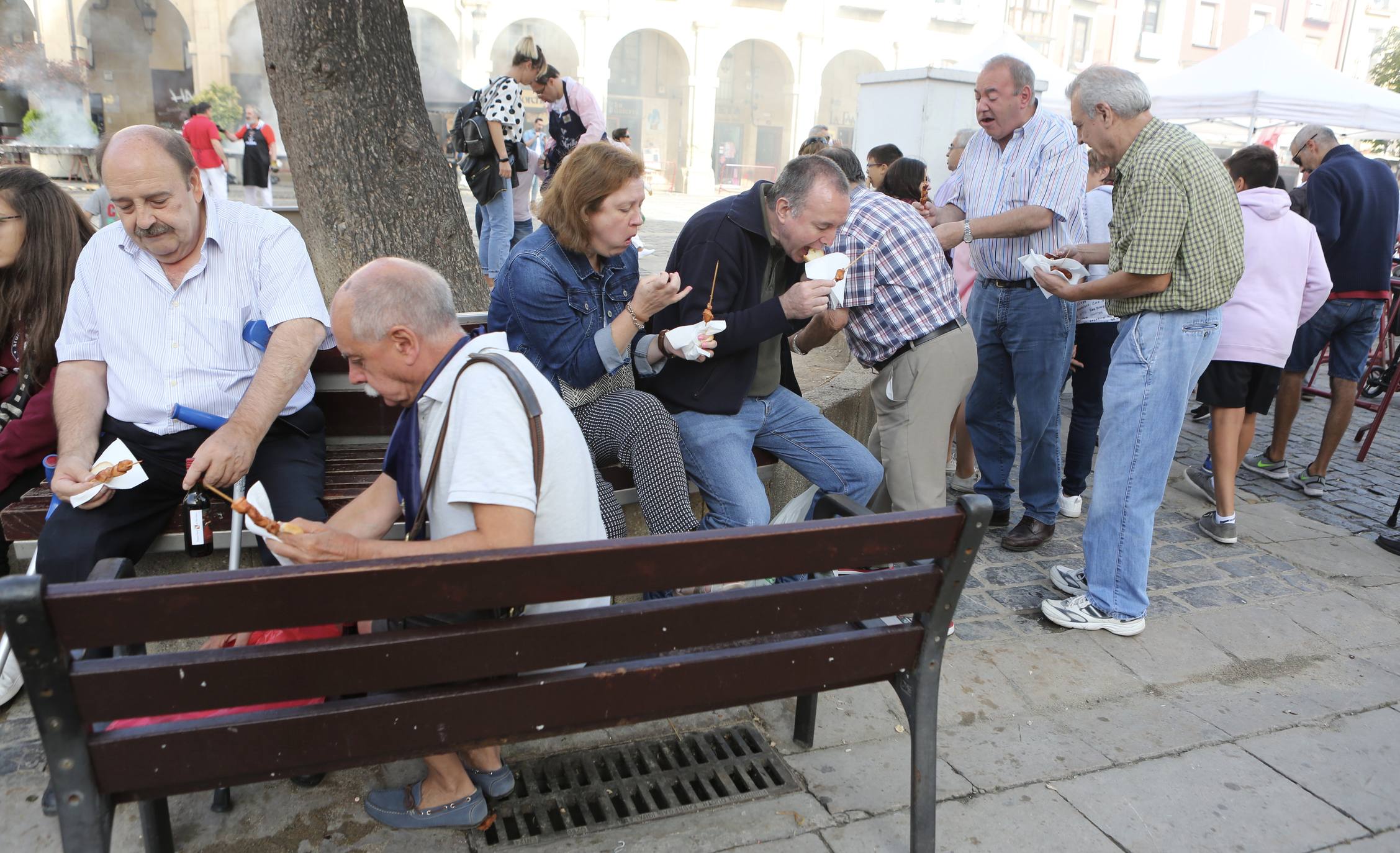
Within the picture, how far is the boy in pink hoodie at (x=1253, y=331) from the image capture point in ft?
15.4

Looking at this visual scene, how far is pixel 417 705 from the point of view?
1.85 metres

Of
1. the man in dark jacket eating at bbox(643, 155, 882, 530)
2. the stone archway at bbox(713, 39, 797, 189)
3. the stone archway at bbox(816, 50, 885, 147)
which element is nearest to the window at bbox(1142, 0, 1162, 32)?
the stone archway at bbox(816, 50, 885, 147)

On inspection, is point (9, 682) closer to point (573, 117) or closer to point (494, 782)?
point (494, 782)

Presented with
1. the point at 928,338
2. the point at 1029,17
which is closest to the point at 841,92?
the point at 1029,17

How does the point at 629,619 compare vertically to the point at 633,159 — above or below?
below

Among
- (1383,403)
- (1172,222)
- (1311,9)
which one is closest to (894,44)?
(1311,9)

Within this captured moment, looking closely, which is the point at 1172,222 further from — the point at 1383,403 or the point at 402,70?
the point at 1383,403

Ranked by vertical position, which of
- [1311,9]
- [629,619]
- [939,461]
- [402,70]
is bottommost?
[939,461]

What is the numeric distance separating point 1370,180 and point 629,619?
19.9 ft

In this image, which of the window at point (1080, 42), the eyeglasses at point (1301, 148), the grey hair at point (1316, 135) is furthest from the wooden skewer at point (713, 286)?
the window at point (1080, 42)

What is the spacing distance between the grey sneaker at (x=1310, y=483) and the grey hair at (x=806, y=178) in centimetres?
411

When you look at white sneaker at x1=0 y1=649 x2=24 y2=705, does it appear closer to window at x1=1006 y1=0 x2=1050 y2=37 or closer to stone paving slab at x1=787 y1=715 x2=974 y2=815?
stone paving slab at x1=787 y1=715 x2=974 y2=815

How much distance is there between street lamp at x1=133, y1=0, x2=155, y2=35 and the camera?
2805 cm

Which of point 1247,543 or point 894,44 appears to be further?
point 894,44
